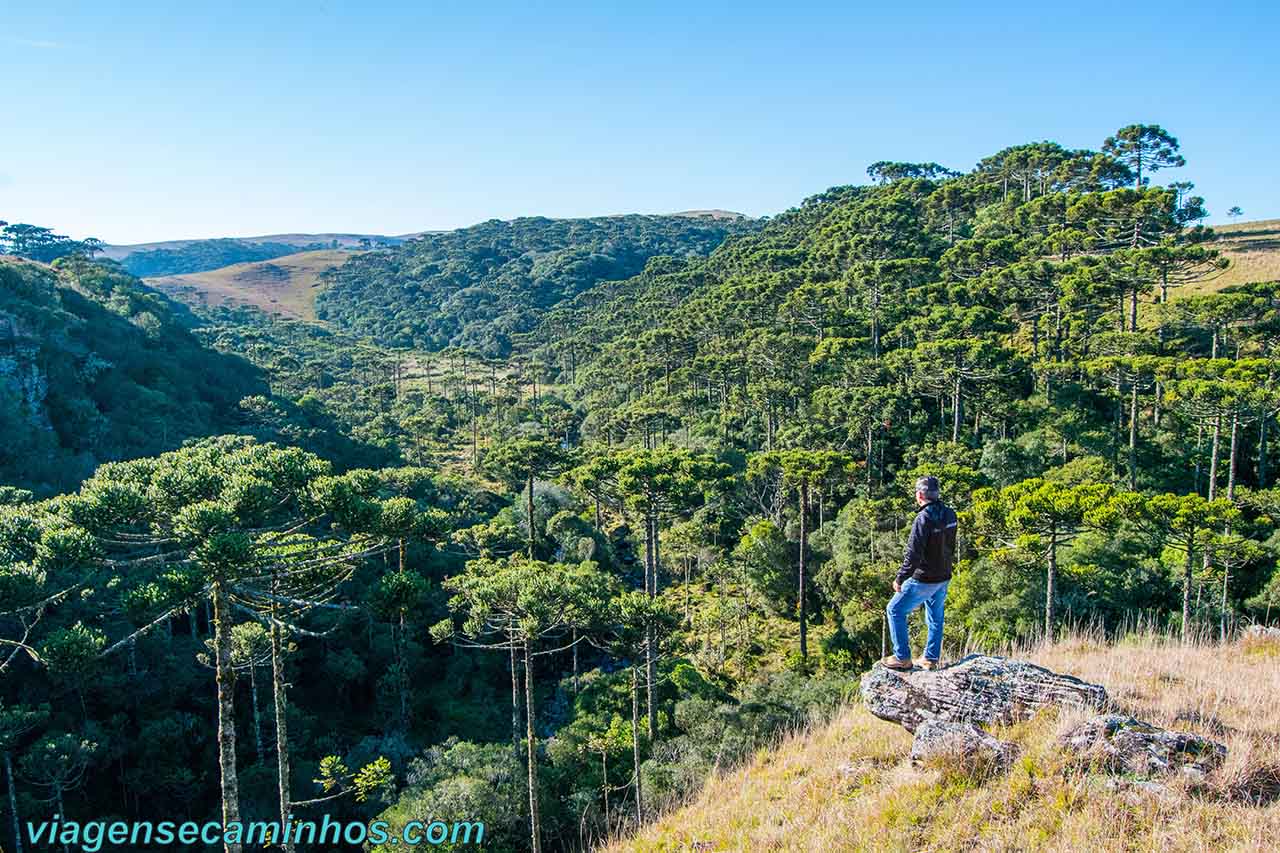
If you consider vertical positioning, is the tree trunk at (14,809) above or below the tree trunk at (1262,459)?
below

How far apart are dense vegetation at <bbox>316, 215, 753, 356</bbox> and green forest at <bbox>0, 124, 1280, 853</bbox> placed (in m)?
63.1

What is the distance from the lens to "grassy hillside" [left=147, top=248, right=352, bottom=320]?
462 feet

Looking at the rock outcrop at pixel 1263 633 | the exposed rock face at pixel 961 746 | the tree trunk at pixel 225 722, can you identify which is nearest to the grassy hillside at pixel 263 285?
the tree trunk at pixel 225 722

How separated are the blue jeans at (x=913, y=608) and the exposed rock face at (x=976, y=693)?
0.24 metres

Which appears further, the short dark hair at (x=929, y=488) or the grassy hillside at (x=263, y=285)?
the grassy hillside at (x=263, y=285)

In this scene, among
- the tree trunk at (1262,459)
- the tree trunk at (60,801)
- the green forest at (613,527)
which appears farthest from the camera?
the tree trunk at (1262,459)

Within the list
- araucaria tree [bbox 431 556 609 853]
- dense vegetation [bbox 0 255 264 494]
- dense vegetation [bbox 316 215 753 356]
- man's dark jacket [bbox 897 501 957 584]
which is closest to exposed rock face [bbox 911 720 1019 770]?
man's dark jacket [bbox 897 501 957 584]

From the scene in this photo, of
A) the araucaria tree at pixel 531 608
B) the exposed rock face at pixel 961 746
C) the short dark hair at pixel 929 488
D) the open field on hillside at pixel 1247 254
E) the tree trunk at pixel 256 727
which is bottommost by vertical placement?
the tree trunk at pixel 256 727

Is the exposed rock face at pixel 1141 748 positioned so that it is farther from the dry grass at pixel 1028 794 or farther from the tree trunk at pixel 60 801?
the tree trunk at pixel 60 801

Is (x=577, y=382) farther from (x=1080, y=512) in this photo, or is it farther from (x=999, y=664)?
(x=999, y=664)

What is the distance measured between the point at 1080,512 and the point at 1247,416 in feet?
38.2

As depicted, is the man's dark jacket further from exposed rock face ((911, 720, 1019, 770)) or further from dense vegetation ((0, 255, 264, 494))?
dense vegetation ((0, 255, 264, 494))

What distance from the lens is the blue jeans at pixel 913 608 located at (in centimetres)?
651

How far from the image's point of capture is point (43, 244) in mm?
107438
